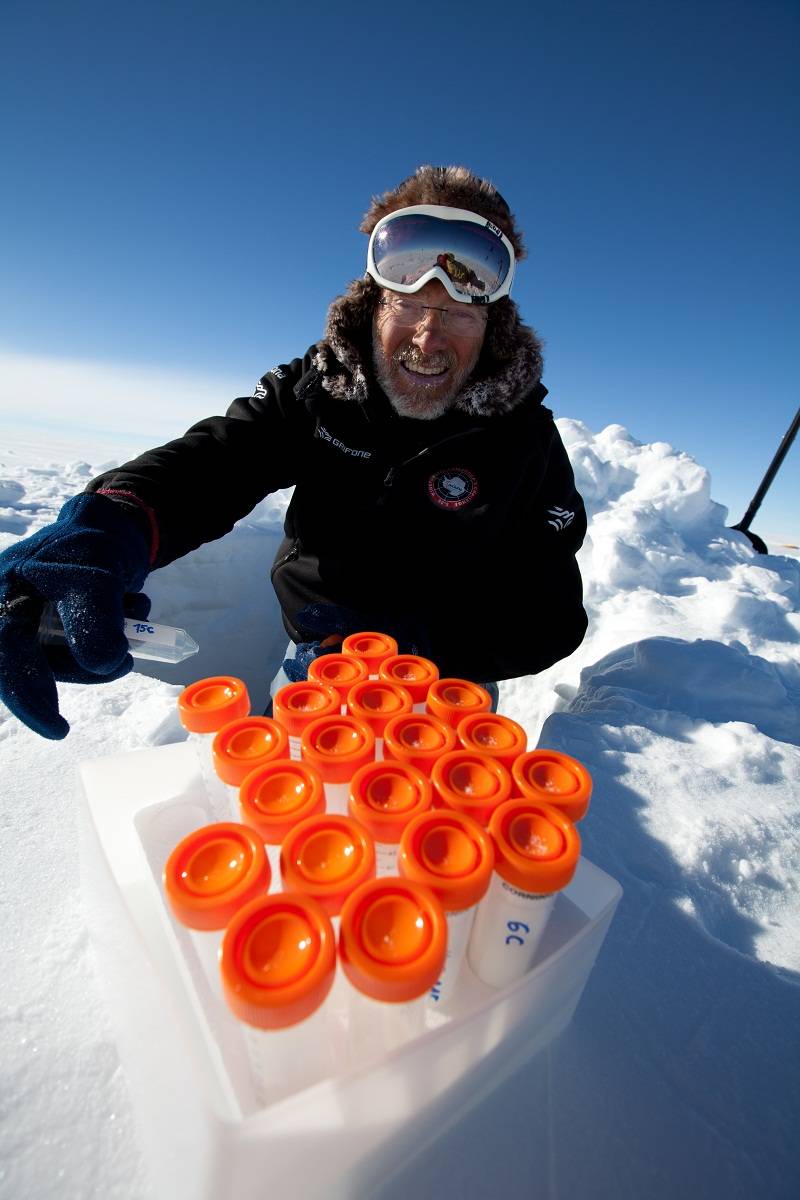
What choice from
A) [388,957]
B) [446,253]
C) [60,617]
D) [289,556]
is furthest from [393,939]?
[446,253]

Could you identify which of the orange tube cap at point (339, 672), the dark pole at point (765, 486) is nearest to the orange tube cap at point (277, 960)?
the orange tube cap at point (339, 672)

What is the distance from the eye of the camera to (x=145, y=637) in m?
1.16

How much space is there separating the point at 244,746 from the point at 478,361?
1.89 m

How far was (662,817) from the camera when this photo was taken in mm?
1371

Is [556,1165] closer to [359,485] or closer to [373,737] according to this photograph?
[373,737]

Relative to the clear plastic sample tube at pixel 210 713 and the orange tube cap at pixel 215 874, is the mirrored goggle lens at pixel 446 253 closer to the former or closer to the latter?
the clear plastic sample tube at pixel 210 713

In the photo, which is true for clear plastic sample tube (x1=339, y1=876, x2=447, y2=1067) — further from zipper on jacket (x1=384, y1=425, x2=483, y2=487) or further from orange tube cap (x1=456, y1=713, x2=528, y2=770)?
zipper on jacket (x1=384, y1=425, x2=483, y2=487)

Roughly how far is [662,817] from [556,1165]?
0.90m

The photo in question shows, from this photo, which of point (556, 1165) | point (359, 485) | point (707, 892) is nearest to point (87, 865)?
point (556, 1165)

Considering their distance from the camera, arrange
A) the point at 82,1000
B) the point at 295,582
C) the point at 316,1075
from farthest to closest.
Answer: the point at 295,582, the point at 82,1000, the point at 316,1075

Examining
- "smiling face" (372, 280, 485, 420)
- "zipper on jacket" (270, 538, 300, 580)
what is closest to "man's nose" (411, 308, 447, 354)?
"smiling face" (372, 280, 485, 420)

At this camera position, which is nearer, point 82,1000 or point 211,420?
point 82,1000

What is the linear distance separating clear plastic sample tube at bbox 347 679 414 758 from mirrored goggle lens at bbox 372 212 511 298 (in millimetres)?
1666

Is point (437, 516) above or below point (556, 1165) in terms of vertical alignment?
above
